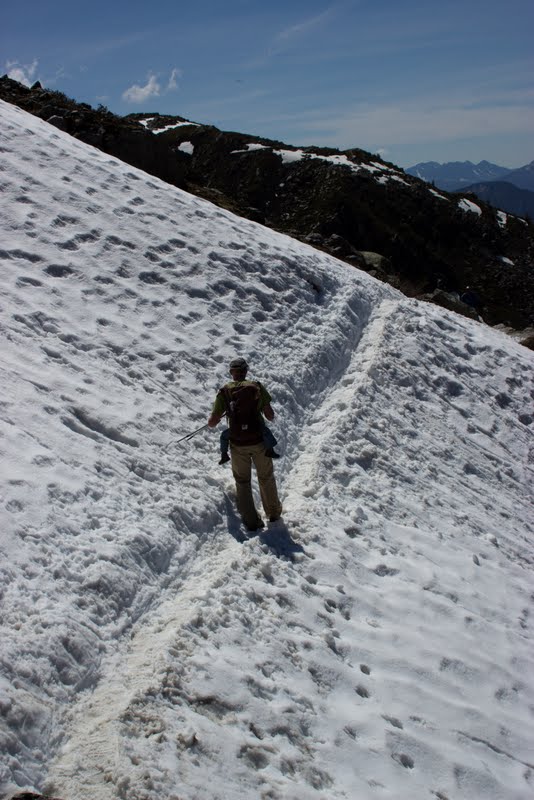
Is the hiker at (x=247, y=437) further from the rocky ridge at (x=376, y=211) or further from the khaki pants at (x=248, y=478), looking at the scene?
the rocky ridge at (x=376, y=211)

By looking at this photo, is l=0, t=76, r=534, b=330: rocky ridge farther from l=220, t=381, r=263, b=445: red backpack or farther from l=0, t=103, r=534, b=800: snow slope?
l=220, t=381, r=263, b=445: red backpack

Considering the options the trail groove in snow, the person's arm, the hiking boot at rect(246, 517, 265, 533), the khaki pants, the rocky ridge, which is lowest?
the trail groove in snow

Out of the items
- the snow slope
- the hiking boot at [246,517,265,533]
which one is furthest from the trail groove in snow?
the hiking boot at [246,517,265,533]

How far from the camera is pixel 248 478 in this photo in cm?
757

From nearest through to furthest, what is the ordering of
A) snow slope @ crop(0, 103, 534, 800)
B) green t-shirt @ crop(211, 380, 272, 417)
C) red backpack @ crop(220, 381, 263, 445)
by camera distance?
snow slope @ crop(0, 103, 534, 800) → red backpack @ crop(220, 381, 263, 445) → green t-shirt @ crop(211, 380, 272, 417)

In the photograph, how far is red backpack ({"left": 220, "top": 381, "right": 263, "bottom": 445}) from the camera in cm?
733

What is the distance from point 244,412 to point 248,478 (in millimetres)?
902

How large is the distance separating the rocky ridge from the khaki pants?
137ft

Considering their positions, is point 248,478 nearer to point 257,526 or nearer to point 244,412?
point 257,526

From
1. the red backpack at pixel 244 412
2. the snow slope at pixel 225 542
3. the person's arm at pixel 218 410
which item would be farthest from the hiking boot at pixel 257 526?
the person's arm at pixel 218 410

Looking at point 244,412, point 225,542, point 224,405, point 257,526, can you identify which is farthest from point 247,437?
point 225,542

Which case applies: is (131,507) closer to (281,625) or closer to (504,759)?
(281,625)

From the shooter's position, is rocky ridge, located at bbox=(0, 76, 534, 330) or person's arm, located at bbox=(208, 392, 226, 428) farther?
rocky ridge, located at bbox=(0, 76, 534, 330)

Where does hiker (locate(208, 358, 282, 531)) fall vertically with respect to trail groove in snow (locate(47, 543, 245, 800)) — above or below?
above
